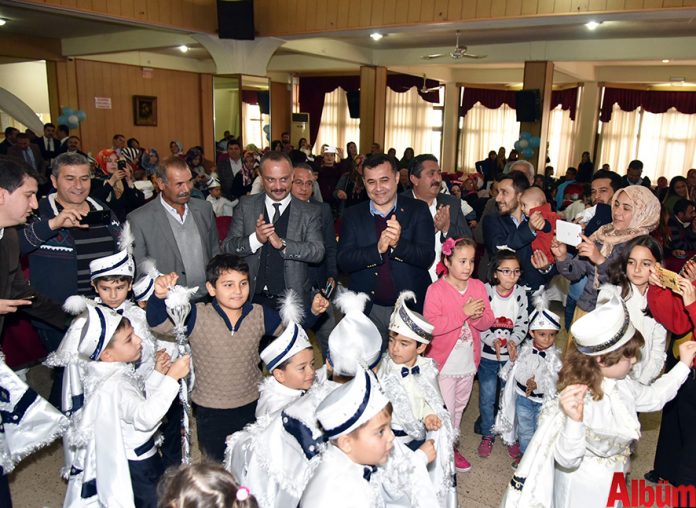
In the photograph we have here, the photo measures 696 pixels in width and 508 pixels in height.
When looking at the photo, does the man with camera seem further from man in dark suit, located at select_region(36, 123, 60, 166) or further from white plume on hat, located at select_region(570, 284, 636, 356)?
man in dark suit, located at select_region(36, 123, 60, 166)

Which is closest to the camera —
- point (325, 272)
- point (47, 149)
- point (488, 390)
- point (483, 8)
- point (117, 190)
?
point (488, 390)

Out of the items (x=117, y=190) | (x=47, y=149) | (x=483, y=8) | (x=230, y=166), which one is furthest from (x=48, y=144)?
(x=483, y=8)

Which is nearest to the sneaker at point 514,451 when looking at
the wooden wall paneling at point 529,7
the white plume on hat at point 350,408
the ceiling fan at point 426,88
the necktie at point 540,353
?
the necktie at point 540,353

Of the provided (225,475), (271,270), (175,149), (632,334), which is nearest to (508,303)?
(632,334)

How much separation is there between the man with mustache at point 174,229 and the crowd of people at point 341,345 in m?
0.01

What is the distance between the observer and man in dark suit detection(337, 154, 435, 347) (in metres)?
2.99

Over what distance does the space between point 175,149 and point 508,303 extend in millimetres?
10549

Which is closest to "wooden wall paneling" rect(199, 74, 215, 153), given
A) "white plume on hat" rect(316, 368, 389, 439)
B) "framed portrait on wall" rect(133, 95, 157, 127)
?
"framed portrait on wall" rect(133, 95, 157, 127)

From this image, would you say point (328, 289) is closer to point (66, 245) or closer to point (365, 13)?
point (66, 245)

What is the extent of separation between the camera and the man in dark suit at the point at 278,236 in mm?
3127

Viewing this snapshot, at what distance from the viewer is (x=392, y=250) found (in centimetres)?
300

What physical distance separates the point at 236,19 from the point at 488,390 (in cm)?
715

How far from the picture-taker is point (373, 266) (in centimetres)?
305

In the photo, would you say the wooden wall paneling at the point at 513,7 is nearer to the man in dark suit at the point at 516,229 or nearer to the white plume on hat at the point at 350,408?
the man in dark suit at the point at 516,229
